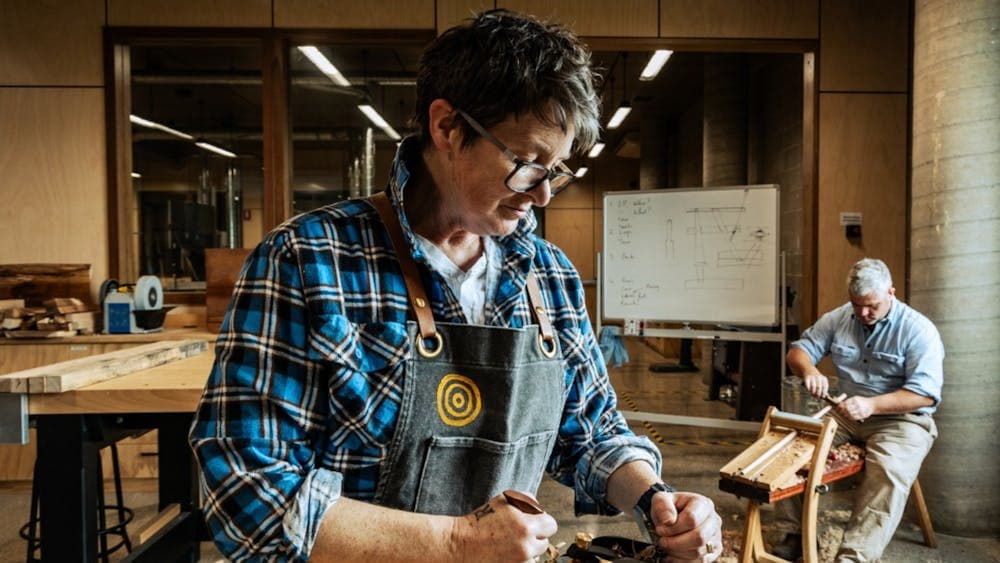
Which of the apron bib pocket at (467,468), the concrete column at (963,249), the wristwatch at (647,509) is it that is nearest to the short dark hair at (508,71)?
the apron bib pocket at (467,468)

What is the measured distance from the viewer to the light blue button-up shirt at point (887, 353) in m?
3.07

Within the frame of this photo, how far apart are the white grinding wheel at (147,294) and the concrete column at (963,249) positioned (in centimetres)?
442

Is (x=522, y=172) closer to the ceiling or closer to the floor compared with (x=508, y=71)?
closer to the floor

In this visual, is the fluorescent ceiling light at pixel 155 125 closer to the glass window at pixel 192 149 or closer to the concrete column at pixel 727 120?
the glass window at pixel 192 149

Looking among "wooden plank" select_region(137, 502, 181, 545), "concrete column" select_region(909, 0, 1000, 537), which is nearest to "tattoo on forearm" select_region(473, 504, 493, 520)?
"wooden plank" select_region(137, 502, 181, 545)

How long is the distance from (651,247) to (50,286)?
3955 mm

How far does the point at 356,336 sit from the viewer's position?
2.91ft

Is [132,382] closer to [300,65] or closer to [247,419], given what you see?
[247,419]

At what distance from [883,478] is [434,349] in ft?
9.40

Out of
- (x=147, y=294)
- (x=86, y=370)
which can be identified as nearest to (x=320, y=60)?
(x=147, y=294)

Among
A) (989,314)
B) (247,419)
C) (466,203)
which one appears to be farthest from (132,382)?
(989,314)

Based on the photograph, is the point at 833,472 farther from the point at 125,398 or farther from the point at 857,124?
the point at 125,398

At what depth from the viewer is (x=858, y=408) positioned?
3.00 metres

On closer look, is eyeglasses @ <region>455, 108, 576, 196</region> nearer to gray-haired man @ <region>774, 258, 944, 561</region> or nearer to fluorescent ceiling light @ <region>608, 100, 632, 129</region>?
gray-haired man @ <region>774, 258, 944, 561</region>
